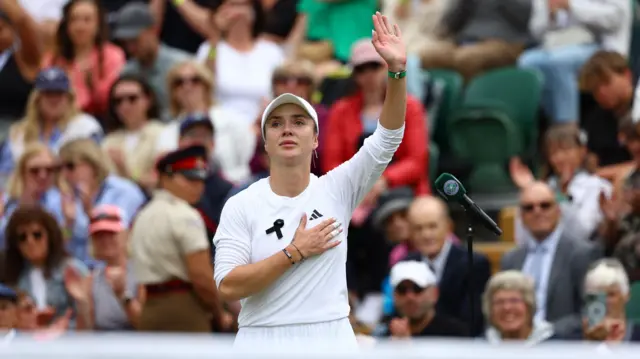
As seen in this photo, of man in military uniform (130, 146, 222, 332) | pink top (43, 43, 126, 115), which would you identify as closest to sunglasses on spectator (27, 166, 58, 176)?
pink top (43, 43, 126, 115)

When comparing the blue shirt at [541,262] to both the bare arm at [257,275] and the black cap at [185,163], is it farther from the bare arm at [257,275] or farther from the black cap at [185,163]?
the bare arm at [257,275]

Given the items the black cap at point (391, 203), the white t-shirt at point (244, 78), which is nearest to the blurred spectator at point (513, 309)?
the black cap at point (391, 203)

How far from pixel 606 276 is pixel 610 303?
167 mm

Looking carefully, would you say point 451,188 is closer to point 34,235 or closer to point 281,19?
point 34,235

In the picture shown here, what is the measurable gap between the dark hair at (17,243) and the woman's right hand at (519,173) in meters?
3.23

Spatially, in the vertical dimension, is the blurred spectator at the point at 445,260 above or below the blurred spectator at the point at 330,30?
below

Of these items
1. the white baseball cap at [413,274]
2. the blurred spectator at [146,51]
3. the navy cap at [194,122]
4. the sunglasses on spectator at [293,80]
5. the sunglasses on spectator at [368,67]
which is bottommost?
the white baseball cap at [413,274]

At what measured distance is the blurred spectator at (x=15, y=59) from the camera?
12.8 m

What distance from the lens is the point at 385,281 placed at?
998 centimetres

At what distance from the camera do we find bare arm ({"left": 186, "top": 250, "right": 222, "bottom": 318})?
29.7ft

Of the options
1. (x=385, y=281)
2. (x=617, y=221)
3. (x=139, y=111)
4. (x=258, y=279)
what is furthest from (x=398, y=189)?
(x=258, y=279)

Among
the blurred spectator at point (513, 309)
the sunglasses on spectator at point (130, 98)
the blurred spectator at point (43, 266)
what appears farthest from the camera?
the sunglasses on spectator at point (130, 98)

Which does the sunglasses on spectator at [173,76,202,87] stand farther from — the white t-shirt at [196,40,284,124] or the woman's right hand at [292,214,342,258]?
the woman's right hand at [292,214,342,258]

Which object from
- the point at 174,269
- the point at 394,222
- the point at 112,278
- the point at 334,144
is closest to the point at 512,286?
the point at 394,222
